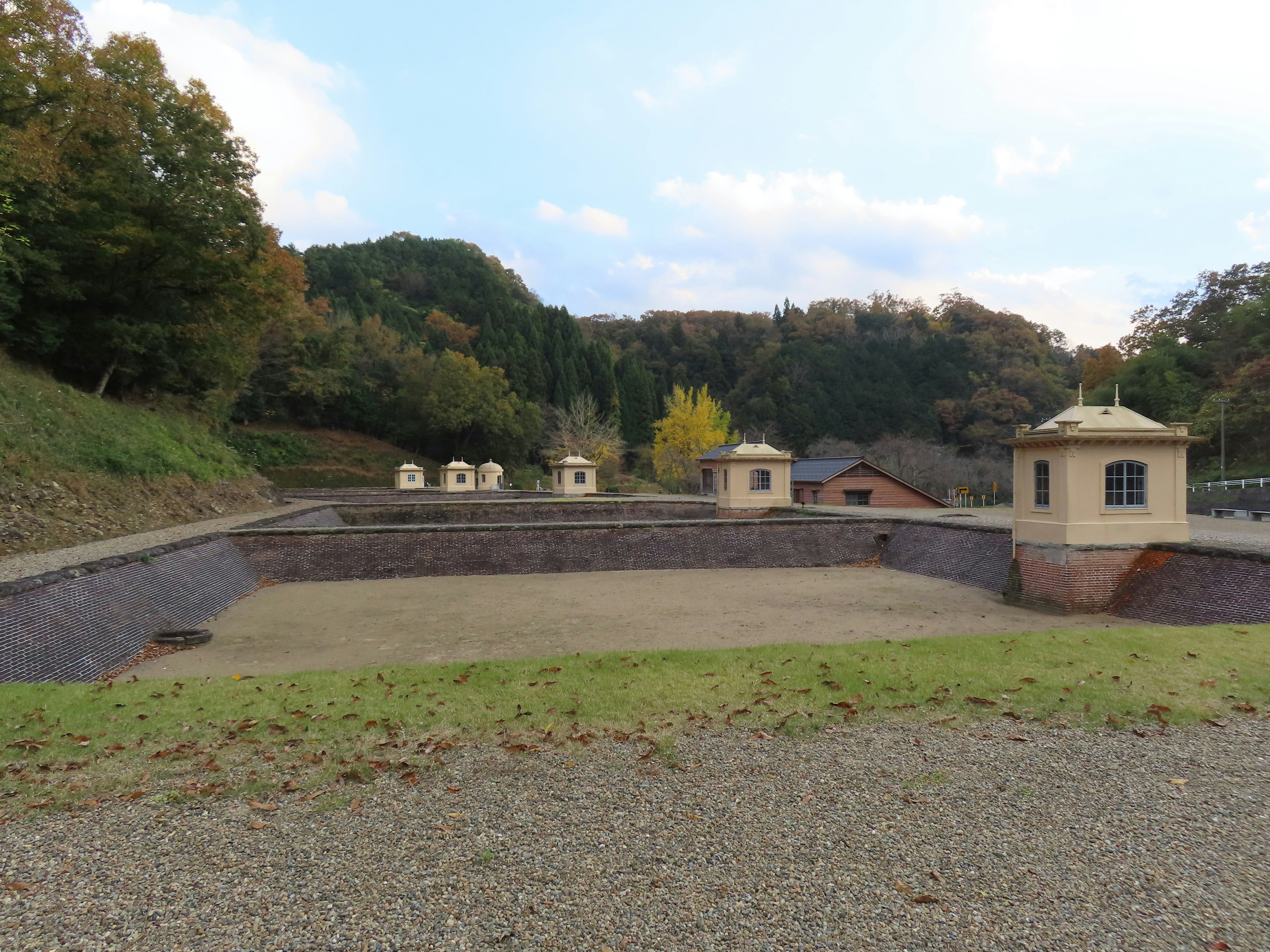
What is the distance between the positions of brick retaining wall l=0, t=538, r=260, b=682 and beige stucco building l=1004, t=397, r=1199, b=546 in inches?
481

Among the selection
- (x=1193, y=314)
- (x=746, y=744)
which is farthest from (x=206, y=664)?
(x=1193, y=314)

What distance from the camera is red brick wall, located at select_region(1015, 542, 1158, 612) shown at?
993 centimetres

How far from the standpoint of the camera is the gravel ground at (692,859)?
2.47 metres

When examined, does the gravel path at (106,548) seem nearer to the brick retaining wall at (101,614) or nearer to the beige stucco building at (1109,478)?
the brick retaining wall at (101,614)

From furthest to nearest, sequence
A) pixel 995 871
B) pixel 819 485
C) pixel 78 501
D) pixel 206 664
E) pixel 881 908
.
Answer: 1. pixel 819 485
2. pixel 78 501
3. pixel 206 664
4. pixel 995 871
5. pixel 881 908

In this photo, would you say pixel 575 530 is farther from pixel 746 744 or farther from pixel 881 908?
pixel 881 908

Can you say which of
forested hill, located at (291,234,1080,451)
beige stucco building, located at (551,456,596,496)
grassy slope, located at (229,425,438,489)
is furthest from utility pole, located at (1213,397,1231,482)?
grassy slope, located at (229,425,438,489)

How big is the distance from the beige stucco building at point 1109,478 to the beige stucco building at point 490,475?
28658 mm

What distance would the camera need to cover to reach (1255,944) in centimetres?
242

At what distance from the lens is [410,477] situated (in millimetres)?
37969

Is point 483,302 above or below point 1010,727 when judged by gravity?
above

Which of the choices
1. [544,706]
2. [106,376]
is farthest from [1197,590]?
[106,376]

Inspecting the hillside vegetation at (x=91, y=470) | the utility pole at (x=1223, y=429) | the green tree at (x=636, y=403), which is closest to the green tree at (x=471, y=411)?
the green tree at (x=636, y=403)

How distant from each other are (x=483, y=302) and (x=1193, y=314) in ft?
172
